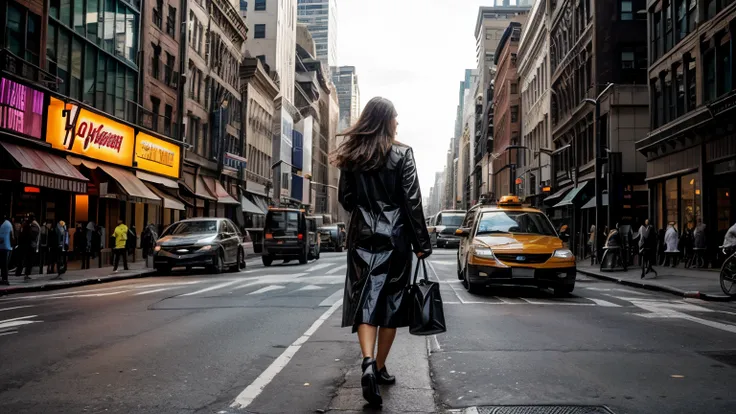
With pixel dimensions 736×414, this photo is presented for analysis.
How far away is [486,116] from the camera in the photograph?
11512 centimetres

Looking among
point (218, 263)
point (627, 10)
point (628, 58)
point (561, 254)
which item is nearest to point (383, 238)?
point (561, 254)

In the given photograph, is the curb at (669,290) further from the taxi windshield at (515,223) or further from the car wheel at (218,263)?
the car wheel at (218,263)

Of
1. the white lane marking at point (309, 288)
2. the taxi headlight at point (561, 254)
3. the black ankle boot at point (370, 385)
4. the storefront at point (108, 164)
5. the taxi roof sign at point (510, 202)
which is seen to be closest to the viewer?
the black ankle boot at point (370, 385)

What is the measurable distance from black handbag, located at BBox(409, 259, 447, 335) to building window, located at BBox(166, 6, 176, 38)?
128ft

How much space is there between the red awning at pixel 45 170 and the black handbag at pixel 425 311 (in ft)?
66.3

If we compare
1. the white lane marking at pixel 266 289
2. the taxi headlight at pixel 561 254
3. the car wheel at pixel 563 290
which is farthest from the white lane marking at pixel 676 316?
the white lane marking at pixel 266 289

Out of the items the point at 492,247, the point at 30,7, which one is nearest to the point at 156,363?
the point at 492,247

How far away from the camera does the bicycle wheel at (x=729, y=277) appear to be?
14.6m

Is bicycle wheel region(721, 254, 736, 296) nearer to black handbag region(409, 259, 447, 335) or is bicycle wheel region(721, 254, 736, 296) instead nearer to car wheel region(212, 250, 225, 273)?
black handbag region(409, 259, 447, 335)

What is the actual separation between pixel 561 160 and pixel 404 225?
49155 millimetres

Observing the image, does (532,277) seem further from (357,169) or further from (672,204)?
(672,204)

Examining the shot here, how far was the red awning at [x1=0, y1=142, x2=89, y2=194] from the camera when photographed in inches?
883

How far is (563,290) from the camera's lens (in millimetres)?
13797

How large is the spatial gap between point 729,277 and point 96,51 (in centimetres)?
2630
